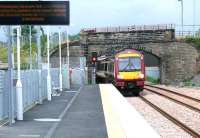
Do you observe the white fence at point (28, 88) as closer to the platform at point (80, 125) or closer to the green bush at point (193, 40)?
the platform at point (80, 125)

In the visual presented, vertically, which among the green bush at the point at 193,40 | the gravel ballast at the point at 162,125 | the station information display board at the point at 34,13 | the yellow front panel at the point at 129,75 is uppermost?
the station information display board at the point at 34,13

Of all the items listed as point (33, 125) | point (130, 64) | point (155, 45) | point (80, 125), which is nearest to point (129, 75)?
point (130, 64)

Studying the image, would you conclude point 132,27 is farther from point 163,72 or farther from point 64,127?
point 64,127

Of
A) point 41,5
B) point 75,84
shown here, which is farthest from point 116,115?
point 75,84

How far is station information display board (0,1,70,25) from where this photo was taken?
16.9m

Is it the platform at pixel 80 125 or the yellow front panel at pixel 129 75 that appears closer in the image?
the platform at pixel 80 125

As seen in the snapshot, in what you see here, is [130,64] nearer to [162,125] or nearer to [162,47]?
[162,125]

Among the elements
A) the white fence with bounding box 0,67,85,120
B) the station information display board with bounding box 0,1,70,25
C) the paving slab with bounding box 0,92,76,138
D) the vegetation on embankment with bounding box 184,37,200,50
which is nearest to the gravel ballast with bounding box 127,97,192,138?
the paving slab with bounding box 0,92,76,138

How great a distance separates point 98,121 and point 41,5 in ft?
13.1

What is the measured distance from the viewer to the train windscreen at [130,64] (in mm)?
44969

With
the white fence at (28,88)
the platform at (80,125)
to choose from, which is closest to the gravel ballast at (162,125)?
the platform at (80,125)

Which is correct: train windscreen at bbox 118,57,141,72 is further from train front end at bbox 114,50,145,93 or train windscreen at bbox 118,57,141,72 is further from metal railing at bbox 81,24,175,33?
metal railing at bbox 81,24,175,33

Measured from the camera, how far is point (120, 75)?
45.2m

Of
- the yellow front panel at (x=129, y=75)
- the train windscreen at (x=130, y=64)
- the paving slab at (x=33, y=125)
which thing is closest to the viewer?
the paving slab at (x=33, y=125)
